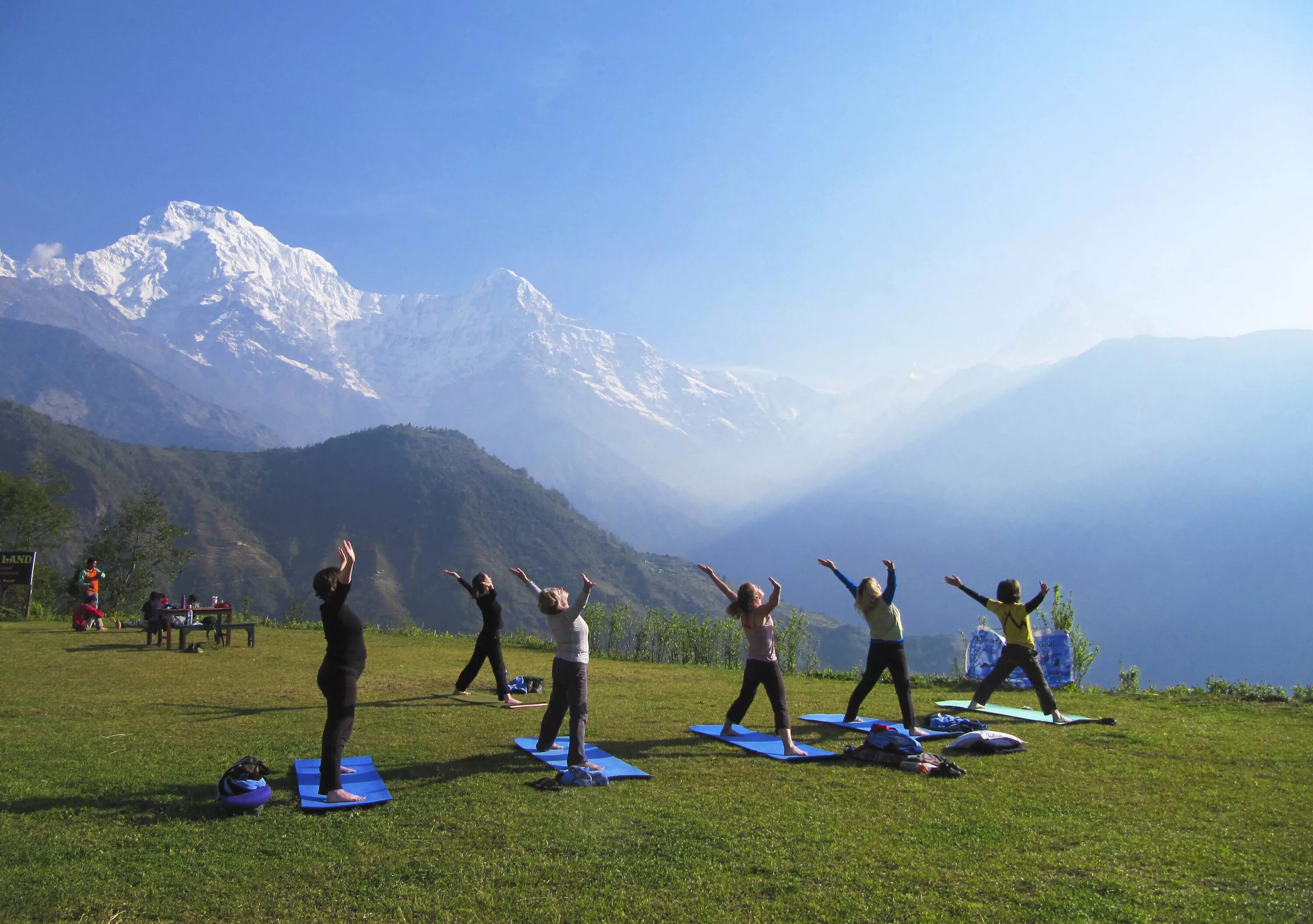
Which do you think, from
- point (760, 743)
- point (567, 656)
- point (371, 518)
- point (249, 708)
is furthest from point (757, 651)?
point (371, 518)

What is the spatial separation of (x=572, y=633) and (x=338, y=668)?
222 centimetres

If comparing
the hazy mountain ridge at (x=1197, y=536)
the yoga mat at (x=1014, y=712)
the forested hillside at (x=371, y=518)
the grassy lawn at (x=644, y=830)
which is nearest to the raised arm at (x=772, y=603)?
the grassy lawn at (x=644, y=830)

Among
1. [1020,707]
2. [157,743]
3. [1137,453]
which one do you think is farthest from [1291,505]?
[157,743]

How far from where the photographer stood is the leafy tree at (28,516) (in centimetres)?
3547

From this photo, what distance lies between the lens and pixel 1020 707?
12.1 metres

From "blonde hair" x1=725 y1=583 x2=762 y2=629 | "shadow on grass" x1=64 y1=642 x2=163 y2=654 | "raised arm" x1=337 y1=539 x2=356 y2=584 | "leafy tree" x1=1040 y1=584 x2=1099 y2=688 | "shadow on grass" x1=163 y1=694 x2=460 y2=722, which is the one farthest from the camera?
"leafy tree" x1=1040 y1=584 x2=1099 y2=688

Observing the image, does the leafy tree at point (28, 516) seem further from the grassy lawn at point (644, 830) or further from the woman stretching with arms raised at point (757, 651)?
the woman stretching with arms raised at point (757, 651)

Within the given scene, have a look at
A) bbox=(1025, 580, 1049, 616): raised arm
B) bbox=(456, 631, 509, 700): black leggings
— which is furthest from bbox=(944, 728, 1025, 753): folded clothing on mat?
bbox=(456, 631, 509, 700): black leggings

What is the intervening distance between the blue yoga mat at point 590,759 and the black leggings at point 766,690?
5.64 ft

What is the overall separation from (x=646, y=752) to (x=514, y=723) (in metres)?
Answer: 2.44

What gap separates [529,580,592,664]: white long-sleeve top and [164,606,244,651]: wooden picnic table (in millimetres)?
13444

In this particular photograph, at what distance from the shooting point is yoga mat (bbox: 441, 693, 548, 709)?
11453 millimetres

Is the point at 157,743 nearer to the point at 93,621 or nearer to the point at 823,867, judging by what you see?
the point at 823,867

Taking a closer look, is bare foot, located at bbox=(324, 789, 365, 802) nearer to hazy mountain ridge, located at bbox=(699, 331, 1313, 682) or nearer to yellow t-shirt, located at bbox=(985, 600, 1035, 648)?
yellow t-shirt, located at bbox=(985, 600, 1035, 648)
